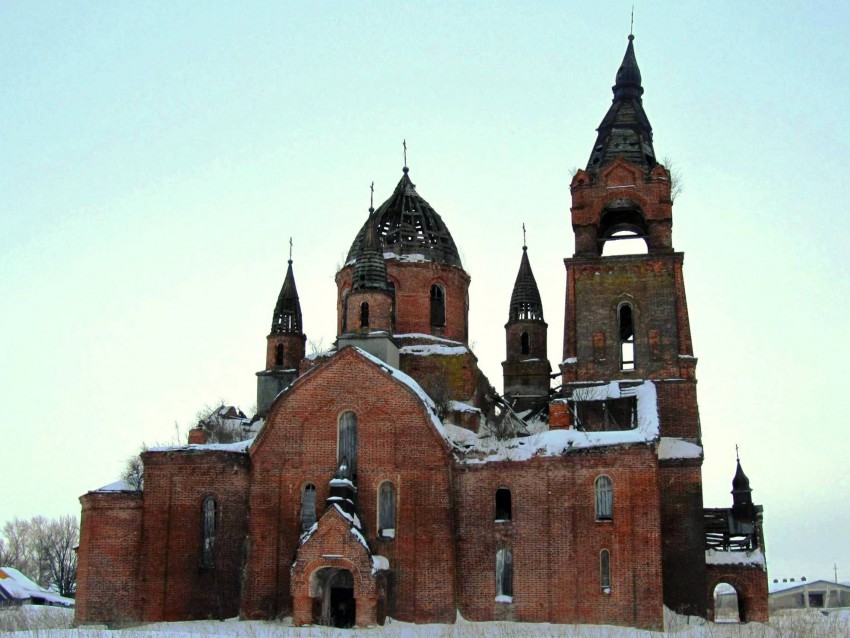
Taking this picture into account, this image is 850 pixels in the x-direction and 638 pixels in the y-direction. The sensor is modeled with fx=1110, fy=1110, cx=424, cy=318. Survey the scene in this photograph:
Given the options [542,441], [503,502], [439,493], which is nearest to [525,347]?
[542,441]

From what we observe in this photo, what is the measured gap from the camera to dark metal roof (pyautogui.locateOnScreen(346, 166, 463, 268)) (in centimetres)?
3997

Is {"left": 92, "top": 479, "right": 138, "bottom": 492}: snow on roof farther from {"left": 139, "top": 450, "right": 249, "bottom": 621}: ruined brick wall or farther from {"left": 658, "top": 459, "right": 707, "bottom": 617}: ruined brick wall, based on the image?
{"left": 658, "top": 459, "right": 707, "bottom": 617}: ruined brick wall

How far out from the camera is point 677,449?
3622cm

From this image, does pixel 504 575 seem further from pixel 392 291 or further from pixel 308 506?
pixel 392 291

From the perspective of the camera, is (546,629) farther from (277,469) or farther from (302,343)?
(302,343)

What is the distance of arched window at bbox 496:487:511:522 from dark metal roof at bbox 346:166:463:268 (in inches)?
414

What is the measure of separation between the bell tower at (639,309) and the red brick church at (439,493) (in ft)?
0.23

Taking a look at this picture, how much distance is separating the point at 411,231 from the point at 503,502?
39.2ft

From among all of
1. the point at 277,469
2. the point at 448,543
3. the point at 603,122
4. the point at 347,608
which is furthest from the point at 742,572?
the point at 603,122

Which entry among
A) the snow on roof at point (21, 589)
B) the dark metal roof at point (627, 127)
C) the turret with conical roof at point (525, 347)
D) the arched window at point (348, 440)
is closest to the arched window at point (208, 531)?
the arched window at point (348, 440)

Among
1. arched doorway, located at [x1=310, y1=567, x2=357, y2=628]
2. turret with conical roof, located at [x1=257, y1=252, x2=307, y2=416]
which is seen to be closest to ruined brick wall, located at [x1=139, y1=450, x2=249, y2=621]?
arched doorway, located at [x1=310, y1=567, x2=357, y2=628]

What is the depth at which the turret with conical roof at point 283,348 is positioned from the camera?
1668 inches

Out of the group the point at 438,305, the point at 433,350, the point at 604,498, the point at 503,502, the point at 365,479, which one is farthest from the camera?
the point at 438,305

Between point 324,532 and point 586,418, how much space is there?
10.9m
